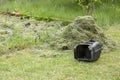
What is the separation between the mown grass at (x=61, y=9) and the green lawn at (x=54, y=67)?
332 centimetres

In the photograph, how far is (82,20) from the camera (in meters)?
7.86

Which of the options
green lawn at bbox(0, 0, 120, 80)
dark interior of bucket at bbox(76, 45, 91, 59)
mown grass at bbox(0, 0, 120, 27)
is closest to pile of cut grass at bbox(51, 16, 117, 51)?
green lawn at bbox(0, 0, 120, 80)

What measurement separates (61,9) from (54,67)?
5.34m

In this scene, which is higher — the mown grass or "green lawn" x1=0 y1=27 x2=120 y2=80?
"green lawn" x1=0 y1=27 x2=120 y2=80

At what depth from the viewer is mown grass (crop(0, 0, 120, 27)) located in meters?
10.5

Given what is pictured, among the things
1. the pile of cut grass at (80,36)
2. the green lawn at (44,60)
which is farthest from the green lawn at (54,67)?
the pile of cut grass at (80,36)

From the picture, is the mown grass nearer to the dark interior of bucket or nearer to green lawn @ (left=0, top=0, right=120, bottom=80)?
green lawn @ (left=0, top=0, right=120, bottom=80)

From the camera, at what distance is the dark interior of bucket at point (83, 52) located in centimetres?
665

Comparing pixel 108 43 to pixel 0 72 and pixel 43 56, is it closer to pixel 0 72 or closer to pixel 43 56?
pixel 43 56

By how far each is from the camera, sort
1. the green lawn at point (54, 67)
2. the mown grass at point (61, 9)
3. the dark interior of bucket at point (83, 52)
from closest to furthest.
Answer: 1. the green lawn at point (54, 67)
2. the dark interior of bucket at point (83, 52)
3. the mown grass at point (61, 9)

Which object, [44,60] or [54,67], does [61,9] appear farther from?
[54,67]

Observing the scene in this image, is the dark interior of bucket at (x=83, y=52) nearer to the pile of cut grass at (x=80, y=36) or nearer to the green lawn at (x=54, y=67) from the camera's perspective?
the green lawn at (x=54, y=67)

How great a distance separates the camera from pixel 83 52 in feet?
22.5

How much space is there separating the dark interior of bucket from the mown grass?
3.20m
